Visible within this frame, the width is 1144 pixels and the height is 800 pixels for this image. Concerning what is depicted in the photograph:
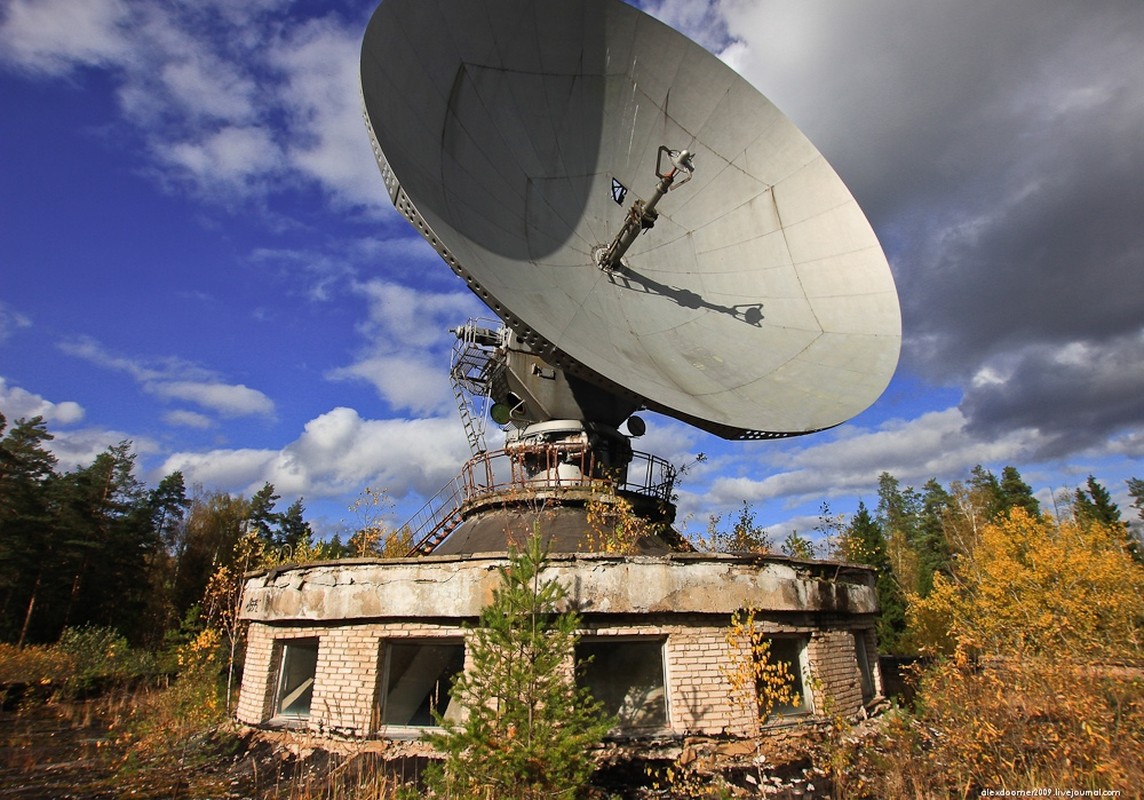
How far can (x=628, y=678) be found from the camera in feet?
32.4

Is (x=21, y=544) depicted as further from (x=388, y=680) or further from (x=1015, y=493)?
(x=1015, y=493)

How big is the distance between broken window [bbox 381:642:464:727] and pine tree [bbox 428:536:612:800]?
3.13 meters

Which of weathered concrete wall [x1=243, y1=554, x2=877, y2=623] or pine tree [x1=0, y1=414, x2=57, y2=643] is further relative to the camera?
pine tree [x1=0, y1=414, x2=57, y2=643]

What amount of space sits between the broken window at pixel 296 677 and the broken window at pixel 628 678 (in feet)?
17.2

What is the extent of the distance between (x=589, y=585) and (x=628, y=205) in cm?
1033

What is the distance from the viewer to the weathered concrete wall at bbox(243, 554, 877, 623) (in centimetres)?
958

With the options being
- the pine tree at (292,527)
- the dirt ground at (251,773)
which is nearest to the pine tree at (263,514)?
the pine tree at (292,527)

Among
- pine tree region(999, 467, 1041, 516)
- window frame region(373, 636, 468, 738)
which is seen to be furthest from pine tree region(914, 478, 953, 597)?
window frame region(373, 636, 468, 738)

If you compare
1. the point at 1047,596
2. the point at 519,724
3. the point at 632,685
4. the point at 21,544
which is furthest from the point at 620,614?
the point at 21,544

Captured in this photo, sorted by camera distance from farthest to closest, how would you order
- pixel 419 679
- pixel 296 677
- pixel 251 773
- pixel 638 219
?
1. pixel 638 219
2. pixel 296 677
3. pixel 419 679
4. pixel 251 773

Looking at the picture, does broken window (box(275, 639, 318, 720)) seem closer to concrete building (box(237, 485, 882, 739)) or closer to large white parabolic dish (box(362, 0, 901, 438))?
concrete building (box(237, 485, 882, 739))

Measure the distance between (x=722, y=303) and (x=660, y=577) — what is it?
313 inches

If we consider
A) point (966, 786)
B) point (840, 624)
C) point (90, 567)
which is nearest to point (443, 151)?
point (840, 624)

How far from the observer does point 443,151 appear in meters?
12.7
